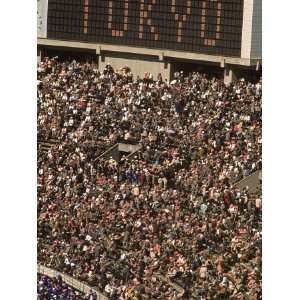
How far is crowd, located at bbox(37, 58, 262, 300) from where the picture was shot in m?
16.5

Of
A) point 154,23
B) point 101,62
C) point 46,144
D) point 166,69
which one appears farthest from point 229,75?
point 46,144

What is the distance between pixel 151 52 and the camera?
20344 mm

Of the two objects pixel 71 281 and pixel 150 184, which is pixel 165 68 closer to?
pixel 150 184

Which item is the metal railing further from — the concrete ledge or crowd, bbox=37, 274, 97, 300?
the concrete ledge

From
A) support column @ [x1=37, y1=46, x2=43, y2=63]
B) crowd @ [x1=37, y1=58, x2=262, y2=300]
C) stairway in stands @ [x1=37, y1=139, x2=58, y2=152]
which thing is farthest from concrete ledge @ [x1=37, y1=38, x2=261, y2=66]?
stairway in stands @ [x1=37, y1=139, x2=58, y2=152]

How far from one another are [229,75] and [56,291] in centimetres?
461

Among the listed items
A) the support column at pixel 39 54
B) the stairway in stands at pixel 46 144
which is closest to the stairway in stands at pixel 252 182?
the stairway in stands at pixel 46 144

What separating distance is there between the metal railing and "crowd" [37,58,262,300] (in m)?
0.10

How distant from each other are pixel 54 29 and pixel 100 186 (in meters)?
3.58

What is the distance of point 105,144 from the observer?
1947 centimetres

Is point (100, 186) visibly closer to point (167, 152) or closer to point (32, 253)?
point (167, 152)
